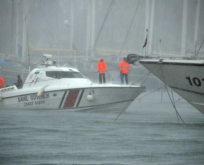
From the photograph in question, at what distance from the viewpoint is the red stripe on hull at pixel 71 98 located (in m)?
14.1

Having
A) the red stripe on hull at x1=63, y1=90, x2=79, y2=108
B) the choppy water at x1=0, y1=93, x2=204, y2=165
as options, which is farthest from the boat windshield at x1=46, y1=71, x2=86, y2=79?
the choppy water at x1=0, y1=93, x2=204, y2=165

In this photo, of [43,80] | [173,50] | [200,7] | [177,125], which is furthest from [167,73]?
[200,7]

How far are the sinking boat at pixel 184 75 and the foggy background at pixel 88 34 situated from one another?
19116mm

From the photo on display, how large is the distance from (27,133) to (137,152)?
8.91ft

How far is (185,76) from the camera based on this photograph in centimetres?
1100

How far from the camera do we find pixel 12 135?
9.56 metres

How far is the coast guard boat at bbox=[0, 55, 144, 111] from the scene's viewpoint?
1409 cm

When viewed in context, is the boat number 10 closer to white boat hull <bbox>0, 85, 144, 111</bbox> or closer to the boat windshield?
white boat hull <bbox>0, 85, 144, 111</bbox>

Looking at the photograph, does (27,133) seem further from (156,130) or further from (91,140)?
(156,130)

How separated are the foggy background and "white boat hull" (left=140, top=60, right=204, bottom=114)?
19.1 m

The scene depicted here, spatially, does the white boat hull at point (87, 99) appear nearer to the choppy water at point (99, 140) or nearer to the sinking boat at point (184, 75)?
the choppy water at point (99, 140)

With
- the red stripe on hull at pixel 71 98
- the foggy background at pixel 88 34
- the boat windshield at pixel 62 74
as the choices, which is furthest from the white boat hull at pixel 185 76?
the foggy background at pixel 88 34

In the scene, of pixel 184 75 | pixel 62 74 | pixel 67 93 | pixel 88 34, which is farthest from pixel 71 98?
pixel 88 34

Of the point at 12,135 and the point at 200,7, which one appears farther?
the point at 200,7
